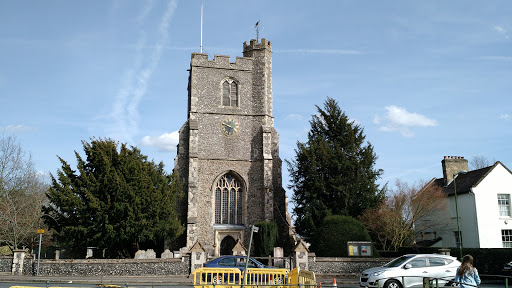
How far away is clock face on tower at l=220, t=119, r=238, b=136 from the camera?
110 feet

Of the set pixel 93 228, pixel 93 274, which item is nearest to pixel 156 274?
pixel 93 274

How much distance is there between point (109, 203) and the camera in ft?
82.7

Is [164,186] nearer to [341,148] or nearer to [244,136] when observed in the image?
[244,136]

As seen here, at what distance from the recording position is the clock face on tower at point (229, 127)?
3356 cm

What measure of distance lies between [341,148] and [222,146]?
29.3ft

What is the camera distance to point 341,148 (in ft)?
109

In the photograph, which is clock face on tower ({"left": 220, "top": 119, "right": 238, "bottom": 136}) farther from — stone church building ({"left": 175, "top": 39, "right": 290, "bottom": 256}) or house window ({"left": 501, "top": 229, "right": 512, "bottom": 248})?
house window ({"left": 501, "top": 229, "right": 512, "bottom": 248})

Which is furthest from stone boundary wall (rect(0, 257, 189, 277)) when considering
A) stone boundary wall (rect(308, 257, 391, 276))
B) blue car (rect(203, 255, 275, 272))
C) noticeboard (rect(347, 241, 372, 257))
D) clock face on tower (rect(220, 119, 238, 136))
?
clock face on tower (rect(220, 119, 238, 136))

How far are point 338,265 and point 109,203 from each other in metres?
13.2

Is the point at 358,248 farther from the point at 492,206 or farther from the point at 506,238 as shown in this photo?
the point at 506,238

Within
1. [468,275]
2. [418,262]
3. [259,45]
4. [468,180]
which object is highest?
[259,45]

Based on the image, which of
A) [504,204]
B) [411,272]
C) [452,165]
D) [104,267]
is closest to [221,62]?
[104,267]

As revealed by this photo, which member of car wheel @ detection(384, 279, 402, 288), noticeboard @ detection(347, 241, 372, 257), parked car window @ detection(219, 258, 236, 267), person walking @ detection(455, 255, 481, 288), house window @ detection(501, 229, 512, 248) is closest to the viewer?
person walking @ detection(455, 255, 481, 288)

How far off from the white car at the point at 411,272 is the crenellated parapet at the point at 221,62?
76.1 feet
